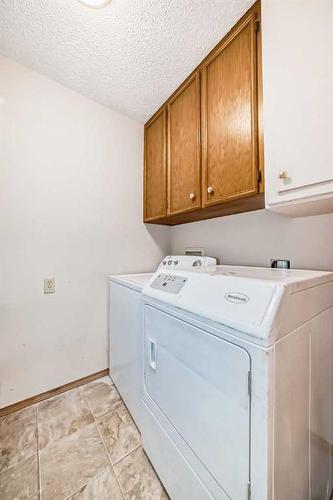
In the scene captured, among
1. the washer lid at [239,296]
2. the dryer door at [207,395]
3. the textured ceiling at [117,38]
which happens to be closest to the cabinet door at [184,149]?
the textured ceiling at [117,38]

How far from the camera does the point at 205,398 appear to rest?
73 cm

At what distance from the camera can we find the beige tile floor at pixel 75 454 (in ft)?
3.14

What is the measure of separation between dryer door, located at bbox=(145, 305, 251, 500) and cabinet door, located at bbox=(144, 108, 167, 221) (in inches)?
45.0

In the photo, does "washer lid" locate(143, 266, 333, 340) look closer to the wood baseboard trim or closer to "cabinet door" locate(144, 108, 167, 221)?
"cabinet door" locate(144, 108, 167, 221)

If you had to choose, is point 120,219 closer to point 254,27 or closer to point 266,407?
point 254,27

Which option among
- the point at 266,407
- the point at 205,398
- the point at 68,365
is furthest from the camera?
the point at 68,365

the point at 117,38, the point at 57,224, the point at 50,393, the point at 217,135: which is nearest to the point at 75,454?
the point at 50,393

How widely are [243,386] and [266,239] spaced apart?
101 cm

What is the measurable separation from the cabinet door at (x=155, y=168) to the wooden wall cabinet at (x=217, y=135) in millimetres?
17

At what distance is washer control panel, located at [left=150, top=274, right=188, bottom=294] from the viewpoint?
955 millimetres

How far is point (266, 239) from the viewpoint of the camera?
1.37m

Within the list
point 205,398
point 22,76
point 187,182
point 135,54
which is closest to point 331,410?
point 205,398

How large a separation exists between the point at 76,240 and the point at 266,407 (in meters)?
1.62

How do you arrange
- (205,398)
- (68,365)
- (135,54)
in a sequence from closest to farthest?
(205,398) < (135,54) < (68,365)
